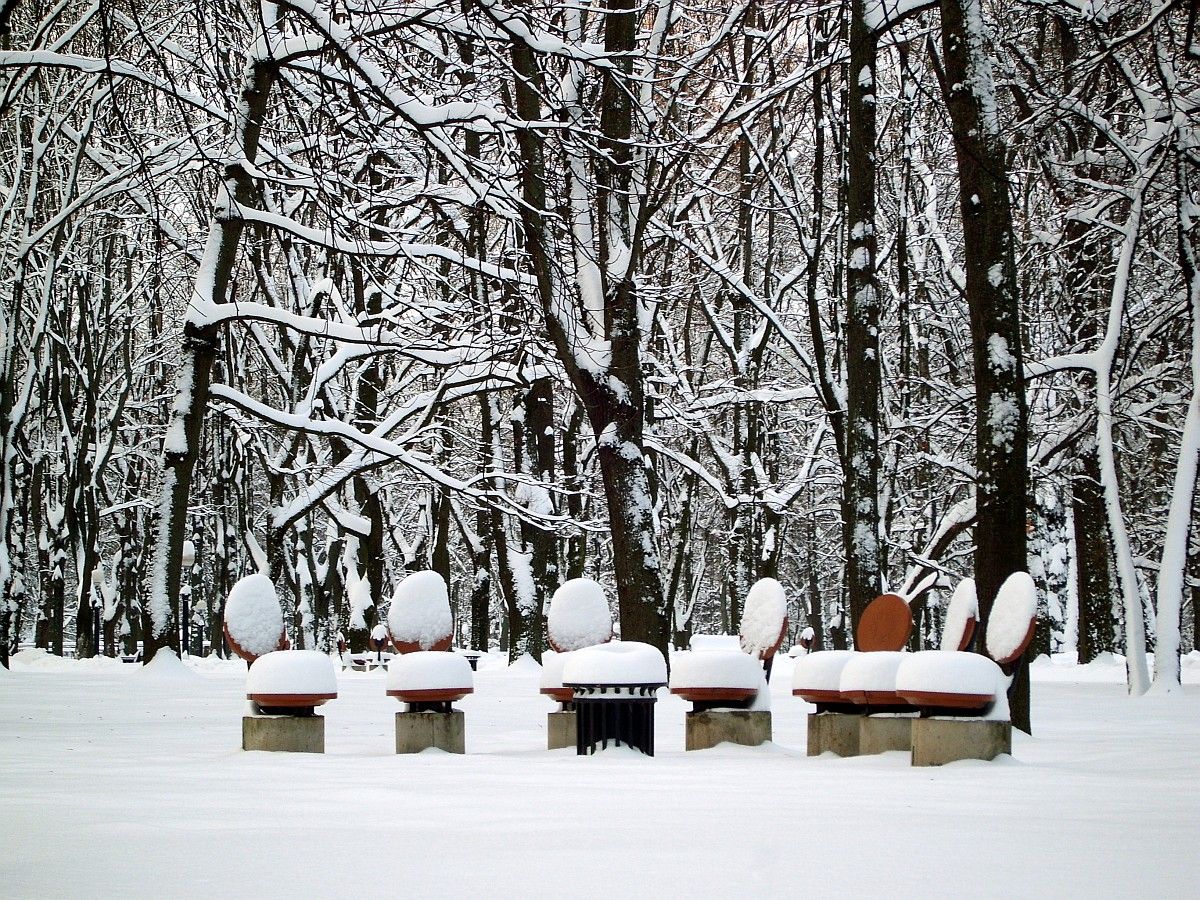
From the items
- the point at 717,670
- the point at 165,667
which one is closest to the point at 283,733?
the point at 717,670

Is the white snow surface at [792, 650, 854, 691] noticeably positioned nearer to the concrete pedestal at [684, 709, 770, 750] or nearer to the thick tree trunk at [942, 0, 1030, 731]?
the concrete pedestal at [684, 709, 770, 750]

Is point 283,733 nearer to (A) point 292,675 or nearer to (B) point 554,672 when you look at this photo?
(A) point 292,675

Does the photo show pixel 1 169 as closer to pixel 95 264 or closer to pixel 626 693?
pixel 95 264

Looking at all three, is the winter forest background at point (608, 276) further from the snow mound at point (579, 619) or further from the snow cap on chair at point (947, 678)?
the snow cap on chair at point (947, 678)

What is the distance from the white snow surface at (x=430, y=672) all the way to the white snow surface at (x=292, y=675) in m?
0.48

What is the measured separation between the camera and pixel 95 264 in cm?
3231

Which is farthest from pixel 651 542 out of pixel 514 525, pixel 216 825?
pixel 514 525

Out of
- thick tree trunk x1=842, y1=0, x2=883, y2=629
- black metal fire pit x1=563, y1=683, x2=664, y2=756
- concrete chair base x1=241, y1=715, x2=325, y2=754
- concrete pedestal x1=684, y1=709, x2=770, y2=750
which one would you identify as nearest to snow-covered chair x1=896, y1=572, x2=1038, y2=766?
concrete pedestal x1=684, y1=709, x2=770, y2=750

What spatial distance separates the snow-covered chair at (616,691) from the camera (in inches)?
356

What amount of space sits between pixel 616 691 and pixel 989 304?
5098mm

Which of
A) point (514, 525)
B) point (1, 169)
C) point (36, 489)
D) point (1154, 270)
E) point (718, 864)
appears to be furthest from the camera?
point (514, 525)

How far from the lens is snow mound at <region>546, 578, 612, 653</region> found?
10836 millimetres

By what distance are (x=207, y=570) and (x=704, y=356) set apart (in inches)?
1145

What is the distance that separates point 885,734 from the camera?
29.8 ft
